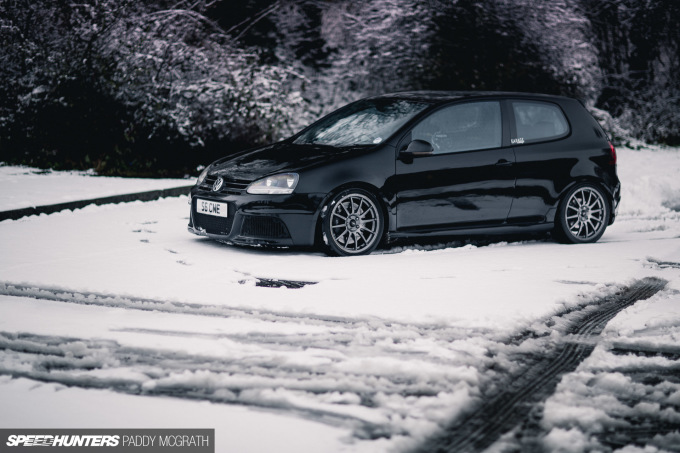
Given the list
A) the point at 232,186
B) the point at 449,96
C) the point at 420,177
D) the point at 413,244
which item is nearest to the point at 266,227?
the point at 232,186

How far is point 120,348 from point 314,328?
3.97 ft

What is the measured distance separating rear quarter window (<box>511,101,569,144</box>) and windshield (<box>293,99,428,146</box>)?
39.2 inches

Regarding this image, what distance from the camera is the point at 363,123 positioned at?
976cm

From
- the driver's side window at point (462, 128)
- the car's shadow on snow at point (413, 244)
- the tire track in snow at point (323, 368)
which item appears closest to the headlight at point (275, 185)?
the car's shadow on snow at point (413, 244)

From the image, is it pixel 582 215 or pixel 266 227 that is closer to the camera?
pixel 266 227

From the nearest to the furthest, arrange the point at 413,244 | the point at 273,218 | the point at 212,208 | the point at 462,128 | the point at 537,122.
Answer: the point at 273,218, the point at 212,208, the point at 462,128, the point at 413,244, the point at 537,122

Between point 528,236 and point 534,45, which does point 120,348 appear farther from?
point 534,45

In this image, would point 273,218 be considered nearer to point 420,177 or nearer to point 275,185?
point 275,185

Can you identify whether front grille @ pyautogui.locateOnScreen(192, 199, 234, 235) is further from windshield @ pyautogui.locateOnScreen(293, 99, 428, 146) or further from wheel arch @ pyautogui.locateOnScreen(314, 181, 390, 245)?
windshield @ pyautogui.locateOnScreen(293, 99, 428, 146)

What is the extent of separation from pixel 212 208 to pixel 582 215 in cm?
374

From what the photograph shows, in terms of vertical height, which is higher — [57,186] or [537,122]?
[537,122]

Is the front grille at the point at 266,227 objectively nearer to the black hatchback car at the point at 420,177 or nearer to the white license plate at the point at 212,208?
the black hatchback car at the point at 420,177

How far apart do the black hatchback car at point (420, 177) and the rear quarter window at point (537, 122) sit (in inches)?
0.5

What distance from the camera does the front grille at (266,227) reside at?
884cm
